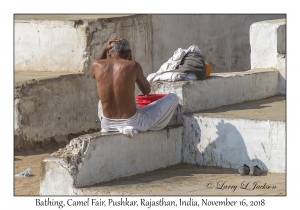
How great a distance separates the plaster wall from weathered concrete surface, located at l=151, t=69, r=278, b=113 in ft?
1.09

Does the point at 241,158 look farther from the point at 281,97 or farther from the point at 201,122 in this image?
the point at 281,97

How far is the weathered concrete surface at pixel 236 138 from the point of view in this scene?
9406 mm

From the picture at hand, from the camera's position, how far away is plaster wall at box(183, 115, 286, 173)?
9398mm

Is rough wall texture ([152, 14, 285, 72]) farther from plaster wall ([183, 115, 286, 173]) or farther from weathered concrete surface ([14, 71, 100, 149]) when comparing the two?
plaster wall ([183, 115, 286, 173])

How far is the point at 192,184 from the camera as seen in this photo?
8891 millimetres

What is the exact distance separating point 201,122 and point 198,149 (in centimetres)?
33

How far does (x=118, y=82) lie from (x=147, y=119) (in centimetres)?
60

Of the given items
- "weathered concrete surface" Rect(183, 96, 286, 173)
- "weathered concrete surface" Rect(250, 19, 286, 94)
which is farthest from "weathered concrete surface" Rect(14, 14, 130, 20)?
"weathered concrete surface" Rect(183, 96, 286, 173)

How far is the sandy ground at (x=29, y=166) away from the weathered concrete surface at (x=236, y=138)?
1978 mm

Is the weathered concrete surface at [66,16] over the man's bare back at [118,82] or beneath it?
over

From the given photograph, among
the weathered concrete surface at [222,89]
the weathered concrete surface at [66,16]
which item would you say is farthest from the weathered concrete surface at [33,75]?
the weathered concrete surface at [222,89]

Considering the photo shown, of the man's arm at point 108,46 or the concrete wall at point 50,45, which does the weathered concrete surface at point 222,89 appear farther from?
the concrete wall at point 50,45

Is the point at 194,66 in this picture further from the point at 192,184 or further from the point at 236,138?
the point at 192,184
